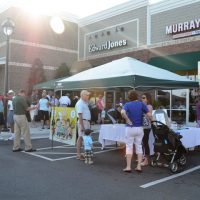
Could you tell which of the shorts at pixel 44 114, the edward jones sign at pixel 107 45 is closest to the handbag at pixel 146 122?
the shorts at pixel 44 114

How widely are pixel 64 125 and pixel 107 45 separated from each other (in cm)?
1355

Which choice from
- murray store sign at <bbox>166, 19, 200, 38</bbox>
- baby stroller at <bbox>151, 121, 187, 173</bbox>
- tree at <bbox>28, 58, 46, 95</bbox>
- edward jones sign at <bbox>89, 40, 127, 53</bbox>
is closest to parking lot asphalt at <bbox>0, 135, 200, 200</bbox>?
baby stroller at <bbox>151, 121, 187, 173</bbox>

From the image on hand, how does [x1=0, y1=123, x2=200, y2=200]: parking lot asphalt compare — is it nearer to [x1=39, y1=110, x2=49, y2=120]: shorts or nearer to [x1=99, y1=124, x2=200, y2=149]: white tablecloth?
[x1=99, y1=124, x2=200, y2=149]: white tablecloth

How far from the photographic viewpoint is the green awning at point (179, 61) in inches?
626

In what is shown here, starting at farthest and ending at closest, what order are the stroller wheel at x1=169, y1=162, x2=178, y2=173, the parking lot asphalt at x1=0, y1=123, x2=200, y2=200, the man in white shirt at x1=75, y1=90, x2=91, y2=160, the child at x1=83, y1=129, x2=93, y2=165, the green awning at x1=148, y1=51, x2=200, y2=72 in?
the green awning at x1=148, y1=51, x2=200, y2=72
the man in white shirt at x1=75, y1=90, x2=91, y2=160
the child at x1=83, y1=129, x2=93, y2=165
the stroller wheel at x1=169, y1=162, x2=178, y2=173
the parking lot asphalt at x1=0, y1=123, x2=200, y2=200

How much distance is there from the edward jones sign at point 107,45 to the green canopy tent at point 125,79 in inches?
447

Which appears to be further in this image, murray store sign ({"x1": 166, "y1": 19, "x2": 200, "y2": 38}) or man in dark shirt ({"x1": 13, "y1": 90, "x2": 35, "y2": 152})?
murray store sign ({"x1": 166, "y1": 19, "x2": 200, "y2": 38})

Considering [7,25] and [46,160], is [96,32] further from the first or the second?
[46,160]

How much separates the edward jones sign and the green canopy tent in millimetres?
11345

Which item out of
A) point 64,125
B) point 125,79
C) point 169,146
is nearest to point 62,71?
point 64,125

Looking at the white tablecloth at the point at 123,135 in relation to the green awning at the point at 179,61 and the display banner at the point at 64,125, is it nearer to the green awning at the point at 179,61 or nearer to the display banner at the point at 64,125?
the display banner at the point at 64,125

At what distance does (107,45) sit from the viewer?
2222 cm

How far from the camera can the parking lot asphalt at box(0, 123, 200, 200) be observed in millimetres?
5492

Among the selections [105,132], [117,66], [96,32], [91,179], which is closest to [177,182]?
[91,179]
